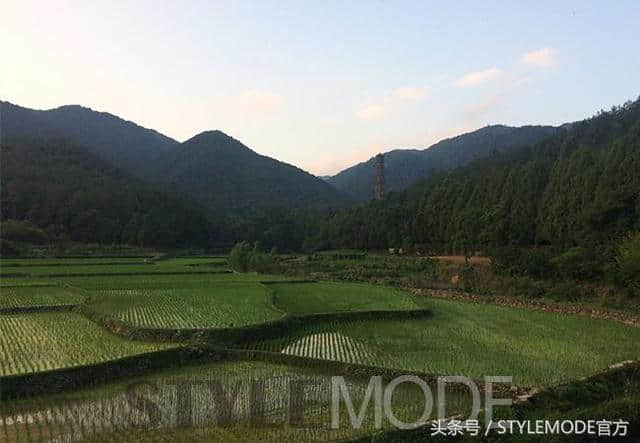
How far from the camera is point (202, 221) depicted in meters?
85.3

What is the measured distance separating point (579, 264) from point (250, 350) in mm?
27651

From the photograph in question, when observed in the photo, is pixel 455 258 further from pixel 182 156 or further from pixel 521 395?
pixel 182 156

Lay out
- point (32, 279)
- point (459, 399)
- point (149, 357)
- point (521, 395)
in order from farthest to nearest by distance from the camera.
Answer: point (32, 279) → point (149, 357) → point (459, 399) → point (521, 395)

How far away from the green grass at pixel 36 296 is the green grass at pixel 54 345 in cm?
228

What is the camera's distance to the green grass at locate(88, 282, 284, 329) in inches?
714

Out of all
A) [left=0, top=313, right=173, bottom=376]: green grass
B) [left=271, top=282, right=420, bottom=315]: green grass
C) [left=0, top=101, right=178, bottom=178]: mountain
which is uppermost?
[left=0, top=101, right=178, bottom=178]: mountain

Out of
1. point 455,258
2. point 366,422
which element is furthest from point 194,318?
point 455,258

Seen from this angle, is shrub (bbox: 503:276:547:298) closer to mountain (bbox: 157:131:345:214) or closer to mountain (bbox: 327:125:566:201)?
mountain (bbox: 157:131:345:214)

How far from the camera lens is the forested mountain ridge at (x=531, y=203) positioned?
133 feet

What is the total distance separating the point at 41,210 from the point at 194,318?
196 ft

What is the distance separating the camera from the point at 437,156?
→ 17175 centimetres

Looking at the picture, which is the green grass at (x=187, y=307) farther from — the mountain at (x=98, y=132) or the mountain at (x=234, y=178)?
the mountain at (x=98, y=132)

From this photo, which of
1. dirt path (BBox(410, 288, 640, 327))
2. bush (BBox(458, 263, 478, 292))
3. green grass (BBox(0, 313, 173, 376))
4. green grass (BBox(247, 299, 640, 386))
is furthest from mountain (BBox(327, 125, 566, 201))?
green grass (BBox(0, 313, 173, 376))

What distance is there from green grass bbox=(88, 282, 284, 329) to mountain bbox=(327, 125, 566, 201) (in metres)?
118
